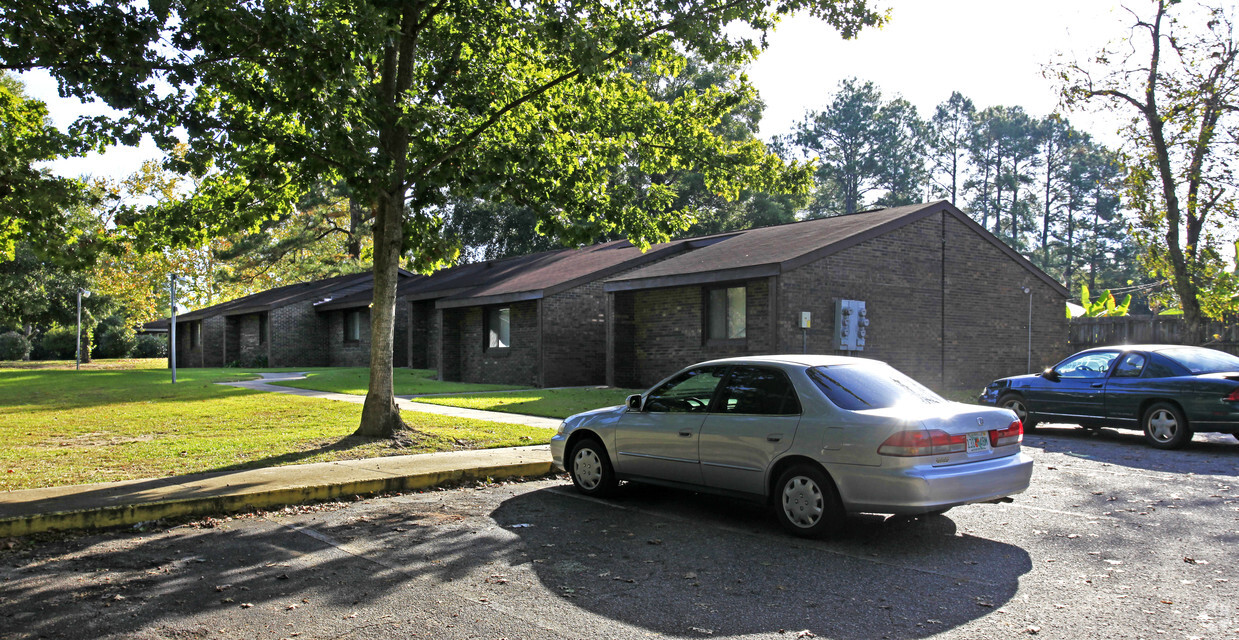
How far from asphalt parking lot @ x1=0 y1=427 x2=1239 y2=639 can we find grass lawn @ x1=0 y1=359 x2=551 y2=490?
2766mm

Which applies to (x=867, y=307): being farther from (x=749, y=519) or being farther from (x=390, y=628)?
(x=390, y=628)

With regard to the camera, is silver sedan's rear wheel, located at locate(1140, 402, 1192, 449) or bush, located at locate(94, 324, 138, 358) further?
bush, located at locate(94, 324, 138, 358)

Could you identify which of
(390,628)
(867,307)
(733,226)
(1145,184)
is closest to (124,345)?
(733,226)

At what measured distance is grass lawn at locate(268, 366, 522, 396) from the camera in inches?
910

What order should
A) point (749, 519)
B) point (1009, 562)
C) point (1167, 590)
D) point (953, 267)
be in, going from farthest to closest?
1. point (953, 267)
2. point (749, 519)
3. point (1009, 562)
4. point (1167, 590)

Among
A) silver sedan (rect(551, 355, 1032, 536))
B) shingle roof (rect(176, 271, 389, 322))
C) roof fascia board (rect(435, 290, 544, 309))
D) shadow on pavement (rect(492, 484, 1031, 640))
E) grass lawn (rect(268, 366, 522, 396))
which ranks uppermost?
shingle roof (rect(176, 271, 389, 322))

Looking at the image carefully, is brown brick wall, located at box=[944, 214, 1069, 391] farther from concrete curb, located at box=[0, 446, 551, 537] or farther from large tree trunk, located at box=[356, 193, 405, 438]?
concrete curb, located at box=[0, 446, 551, 537]

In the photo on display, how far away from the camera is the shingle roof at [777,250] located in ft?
65.1

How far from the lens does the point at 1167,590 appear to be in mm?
5508

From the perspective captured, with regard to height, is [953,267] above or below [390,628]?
above

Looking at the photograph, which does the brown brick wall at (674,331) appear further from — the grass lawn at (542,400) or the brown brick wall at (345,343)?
the brown brick wall at (345,343)

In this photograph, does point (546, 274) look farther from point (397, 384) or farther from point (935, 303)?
point (935, 303)

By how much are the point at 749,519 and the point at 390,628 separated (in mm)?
3809

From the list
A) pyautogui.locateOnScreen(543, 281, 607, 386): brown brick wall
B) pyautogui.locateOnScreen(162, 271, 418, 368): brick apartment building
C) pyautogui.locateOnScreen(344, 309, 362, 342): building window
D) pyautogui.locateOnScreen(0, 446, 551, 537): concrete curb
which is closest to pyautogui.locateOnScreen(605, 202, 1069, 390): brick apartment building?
pyautogui.locateOnScreen(543, 281, 607, 386): brown brick wall
